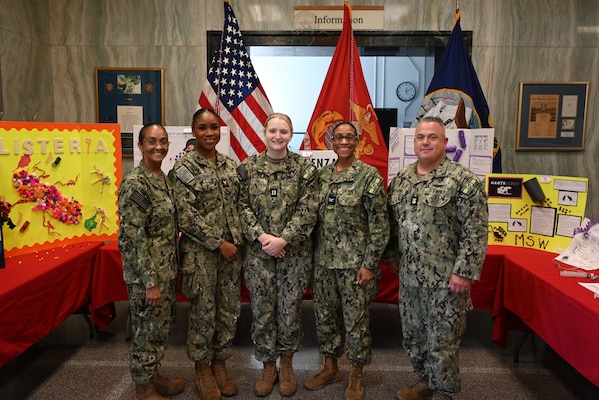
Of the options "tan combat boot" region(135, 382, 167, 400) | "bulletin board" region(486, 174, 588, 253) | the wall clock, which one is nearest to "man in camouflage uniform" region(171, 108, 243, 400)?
"tan combat boot" region(135, 382, 167, 400)

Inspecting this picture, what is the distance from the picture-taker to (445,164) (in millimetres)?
2117

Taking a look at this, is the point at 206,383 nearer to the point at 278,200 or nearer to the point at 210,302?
Result: the point at 210,302

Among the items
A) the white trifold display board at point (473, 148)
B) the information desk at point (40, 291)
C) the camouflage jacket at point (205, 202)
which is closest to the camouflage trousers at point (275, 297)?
the camouflage jacket at point (205, 202)

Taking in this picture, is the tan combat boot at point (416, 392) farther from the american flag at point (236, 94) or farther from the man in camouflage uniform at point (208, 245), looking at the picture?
the american flag at point (236, 94)

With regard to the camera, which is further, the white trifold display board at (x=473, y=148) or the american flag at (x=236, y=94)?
the american flag at (x=236, y=94)

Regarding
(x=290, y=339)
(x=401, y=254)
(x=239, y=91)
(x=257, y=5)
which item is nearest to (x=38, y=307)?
(x=290, y=339)

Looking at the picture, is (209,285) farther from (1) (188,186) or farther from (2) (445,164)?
(2) (445,164)

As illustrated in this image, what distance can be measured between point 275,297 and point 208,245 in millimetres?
481

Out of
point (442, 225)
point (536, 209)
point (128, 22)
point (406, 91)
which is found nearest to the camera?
point (442, 225)

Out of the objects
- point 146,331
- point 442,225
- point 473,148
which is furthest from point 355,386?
point 473,148

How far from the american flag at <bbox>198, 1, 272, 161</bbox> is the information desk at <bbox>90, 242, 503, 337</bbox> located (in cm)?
132

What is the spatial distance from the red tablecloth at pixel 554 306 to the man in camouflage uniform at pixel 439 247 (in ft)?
1.49

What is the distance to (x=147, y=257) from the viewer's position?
2.08m

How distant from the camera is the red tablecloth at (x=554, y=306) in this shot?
1.91 meters
